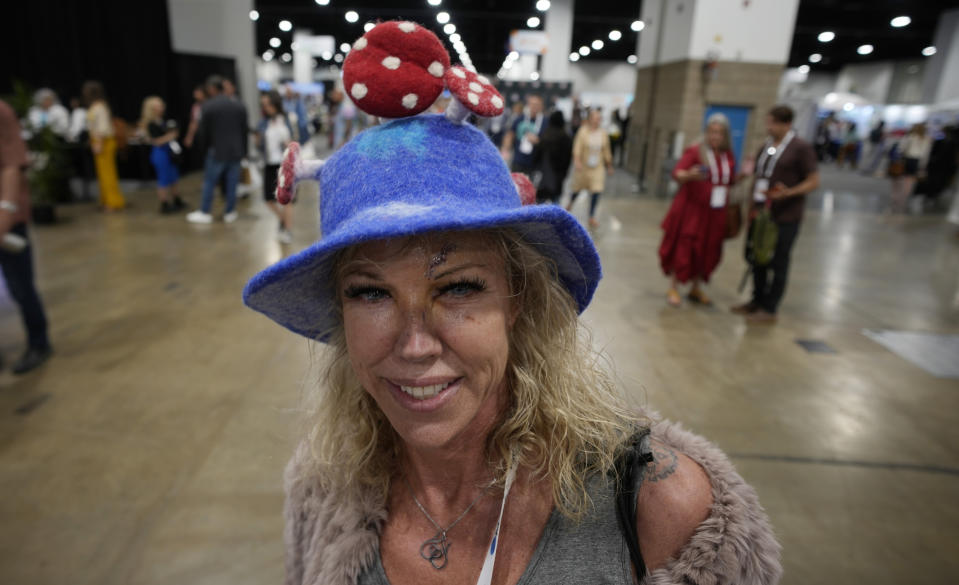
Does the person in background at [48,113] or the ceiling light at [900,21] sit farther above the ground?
the ceiling light at [900,21]

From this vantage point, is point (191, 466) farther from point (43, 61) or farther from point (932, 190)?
point (932, 190)

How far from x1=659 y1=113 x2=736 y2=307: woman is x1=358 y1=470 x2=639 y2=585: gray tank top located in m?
3.98

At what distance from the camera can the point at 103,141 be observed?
25.0 feet

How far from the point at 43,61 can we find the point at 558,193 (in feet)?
27.4

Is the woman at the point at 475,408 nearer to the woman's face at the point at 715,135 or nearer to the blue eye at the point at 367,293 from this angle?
the blue eye at the point at 367,293

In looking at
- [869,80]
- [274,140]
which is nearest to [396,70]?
[274,140]

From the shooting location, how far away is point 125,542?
215 centimetres

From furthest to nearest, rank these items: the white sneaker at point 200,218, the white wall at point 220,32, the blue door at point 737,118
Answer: the white wall at point 220,32
the blue door at point 737,118
the white sneaker at point 200,218

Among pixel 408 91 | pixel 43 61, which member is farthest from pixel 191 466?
pixel 43 61

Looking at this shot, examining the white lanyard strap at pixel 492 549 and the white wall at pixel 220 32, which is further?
the white wall at pixel 220 32

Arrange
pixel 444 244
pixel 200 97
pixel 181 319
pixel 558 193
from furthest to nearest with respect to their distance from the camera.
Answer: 1. pixel 200 97
2. pixel 558 193
3. pixel 181 319
4. pixel 444 244

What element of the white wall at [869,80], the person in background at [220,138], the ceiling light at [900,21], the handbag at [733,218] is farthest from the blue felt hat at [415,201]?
the white wall at [869,80]

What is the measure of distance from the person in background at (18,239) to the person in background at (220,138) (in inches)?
156

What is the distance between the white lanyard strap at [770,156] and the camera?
425cm
